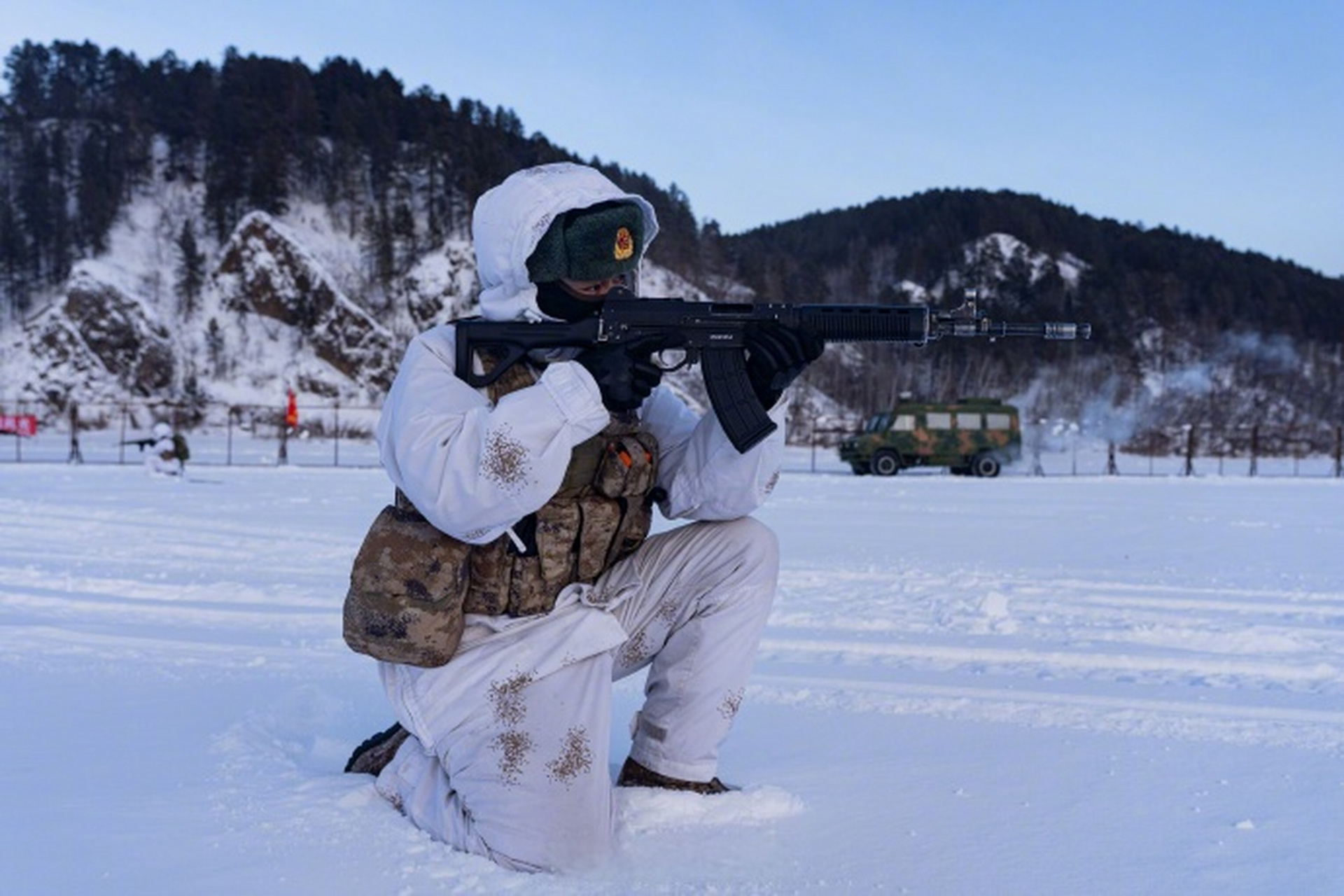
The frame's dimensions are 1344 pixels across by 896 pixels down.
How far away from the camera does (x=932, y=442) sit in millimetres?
25406

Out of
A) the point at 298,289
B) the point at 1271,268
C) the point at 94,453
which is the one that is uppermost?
the point at 1271,268

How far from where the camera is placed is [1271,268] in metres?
94.6

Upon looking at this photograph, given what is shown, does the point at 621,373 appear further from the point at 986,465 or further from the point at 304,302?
the point at 304,302

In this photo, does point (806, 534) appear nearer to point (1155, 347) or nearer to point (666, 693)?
point (666, 693)

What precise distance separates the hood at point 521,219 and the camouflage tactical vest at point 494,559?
0.66 feet

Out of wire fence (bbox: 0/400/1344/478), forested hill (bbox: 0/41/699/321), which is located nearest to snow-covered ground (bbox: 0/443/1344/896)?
wire fence (bbox: 0/400/1344/478)

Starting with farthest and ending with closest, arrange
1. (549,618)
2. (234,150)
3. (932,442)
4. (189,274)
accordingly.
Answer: (234,150)
(189,274)
(932,442)
(549,618)

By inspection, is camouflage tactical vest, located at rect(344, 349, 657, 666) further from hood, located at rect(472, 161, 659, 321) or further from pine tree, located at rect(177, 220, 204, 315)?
pine tree, located at rect(177, 220, 204, 315)

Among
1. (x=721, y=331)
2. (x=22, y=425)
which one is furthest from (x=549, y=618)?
(x=22, y=425)

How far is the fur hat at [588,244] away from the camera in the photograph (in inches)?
104

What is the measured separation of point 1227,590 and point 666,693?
223 inches

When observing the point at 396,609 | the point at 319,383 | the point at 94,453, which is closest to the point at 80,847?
the point at 396,609

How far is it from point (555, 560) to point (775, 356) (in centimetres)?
79

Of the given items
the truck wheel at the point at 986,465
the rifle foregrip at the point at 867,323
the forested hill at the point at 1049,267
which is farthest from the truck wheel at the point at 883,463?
the forested hill at the point at 1049,267
